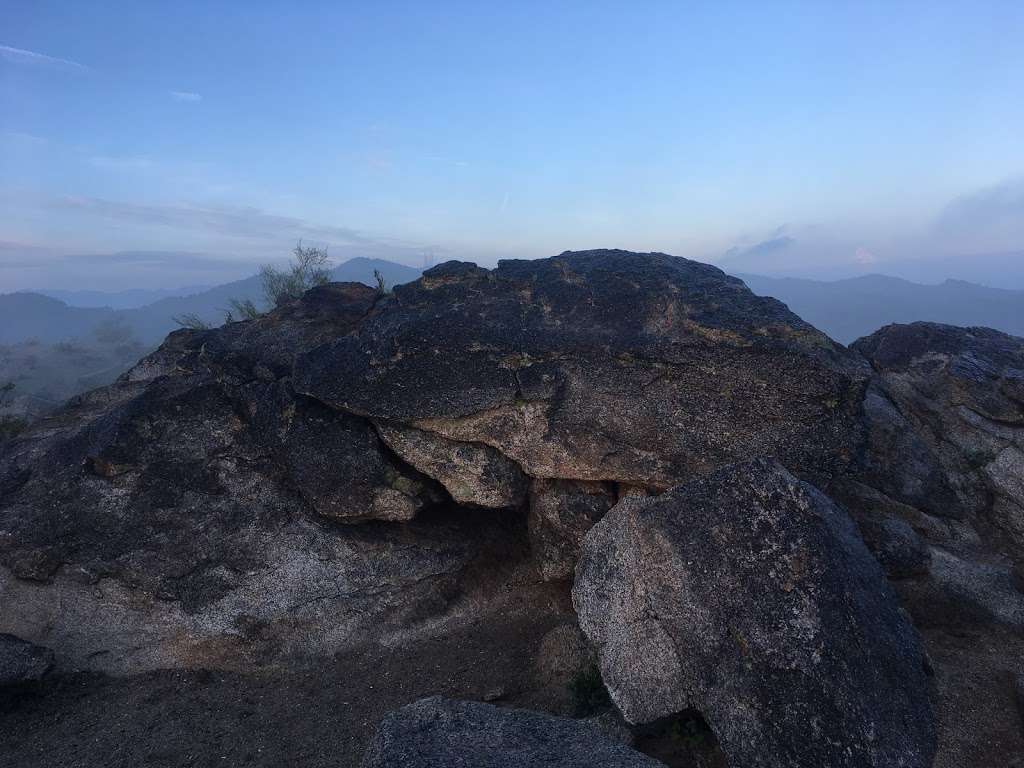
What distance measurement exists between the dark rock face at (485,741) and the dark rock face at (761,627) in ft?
2.74

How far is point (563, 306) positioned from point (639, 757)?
639 centimetres

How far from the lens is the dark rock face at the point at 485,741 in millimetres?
5355

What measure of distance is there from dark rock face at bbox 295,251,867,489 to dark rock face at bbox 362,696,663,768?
3.79m

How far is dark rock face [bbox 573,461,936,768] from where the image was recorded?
17.5 feet

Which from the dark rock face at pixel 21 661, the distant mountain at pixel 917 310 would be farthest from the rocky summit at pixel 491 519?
the distant mountain at pixel 917 310

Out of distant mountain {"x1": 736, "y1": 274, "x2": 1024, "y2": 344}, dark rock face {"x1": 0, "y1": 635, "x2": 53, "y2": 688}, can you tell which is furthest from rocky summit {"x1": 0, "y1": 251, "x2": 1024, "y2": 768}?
distant mountain {"x1": 736, "y1": 274, "x2": 1024, "y2": 344}

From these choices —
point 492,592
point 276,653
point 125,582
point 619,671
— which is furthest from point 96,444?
point 619,671

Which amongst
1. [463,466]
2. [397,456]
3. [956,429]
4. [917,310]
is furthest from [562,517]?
[917,310]

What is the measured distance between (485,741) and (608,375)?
16.7ft

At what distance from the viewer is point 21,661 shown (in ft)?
27.9

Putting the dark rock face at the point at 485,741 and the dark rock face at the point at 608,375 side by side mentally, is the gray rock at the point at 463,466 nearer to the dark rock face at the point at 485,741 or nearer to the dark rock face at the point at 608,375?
the dark rock face at the point at 608,375

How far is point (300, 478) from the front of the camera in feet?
32.4

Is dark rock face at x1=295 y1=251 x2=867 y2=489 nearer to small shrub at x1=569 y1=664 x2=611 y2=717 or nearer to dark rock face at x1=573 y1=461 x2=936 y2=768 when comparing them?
dark rock face at x1=573 y1=461 x2=936 y2=768

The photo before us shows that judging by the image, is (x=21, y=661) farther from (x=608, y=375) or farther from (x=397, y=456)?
(x=608, y=375)
